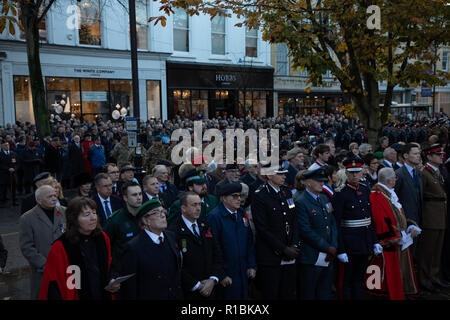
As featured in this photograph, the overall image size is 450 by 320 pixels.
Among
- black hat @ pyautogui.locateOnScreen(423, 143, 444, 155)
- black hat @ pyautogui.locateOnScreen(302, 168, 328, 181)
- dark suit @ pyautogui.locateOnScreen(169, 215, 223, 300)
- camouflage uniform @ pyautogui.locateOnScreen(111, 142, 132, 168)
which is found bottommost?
dark suit @ pyautogui.locateOnScreen(169, 215, 223, 300)

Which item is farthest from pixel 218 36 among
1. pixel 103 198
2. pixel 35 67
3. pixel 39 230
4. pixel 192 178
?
pixel 39 230

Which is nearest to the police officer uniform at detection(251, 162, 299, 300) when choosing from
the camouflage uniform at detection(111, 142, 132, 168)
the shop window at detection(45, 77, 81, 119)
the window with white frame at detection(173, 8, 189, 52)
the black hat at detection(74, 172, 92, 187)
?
the black hat at detection(74, 172, 92, 187)

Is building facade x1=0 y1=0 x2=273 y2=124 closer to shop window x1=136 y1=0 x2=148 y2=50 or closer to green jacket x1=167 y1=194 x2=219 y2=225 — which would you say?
shop window x1=136 y1=0 x2=148 y2=50

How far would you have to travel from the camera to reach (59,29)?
77.7ft

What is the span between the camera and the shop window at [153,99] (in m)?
28.3

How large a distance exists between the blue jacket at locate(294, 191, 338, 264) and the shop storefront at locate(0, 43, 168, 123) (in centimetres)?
1978

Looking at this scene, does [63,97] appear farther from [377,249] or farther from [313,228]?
[377,249]

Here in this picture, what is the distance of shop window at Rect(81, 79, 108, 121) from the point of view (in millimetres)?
25531

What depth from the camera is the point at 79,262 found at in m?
3.75

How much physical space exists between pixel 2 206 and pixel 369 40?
11.5 meters

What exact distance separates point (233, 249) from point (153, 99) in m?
25.0

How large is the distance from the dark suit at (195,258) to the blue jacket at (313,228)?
4.11 ft
